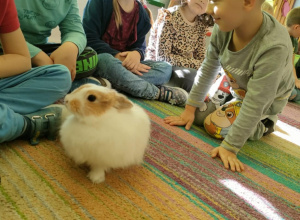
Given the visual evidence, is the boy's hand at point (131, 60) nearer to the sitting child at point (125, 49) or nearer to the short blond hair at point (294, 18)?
the sitting child at point (125, 49)

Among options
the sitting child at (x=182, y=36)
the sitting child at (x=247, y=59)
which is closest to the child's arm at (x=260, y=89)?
the sitting child at (x=247, y=59)

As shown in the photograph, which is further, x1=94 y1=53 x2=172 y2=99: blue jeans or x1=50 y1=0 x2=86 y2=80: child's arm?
x1=94 y1=53 x2=172 y2=99: blue jeans

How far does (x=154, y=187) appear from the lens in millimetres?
653

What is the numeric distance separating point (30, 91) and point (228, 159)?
2.31 feet

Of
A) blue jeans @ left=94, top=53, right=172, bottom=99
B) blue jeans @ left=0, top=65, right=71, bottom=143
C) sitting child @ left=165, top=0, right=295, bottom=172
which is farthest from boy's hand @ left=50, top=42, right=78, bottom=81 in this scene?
sitting child @ left=165, top=0, right=295, bottom=172

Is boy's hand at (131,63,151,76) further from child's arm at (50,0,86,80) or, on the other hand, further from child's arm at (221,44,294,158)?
child's arm at (221,44,294,158)

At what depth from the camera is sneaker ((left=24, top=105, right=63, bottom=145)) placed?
0.73 metres

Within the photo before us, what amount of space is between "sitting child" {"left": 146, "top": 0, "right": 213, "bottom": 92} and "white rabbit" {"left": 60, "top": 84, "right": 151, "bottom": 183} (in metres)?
1.01

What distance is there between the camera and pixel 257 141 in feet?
3.72

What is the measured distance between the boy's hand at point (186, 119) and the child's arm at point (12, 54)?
2.04 ft

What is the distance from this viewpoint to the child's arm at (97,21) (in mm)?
1391

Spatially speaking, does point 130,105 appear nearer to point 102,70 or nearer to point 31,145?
point 31,145

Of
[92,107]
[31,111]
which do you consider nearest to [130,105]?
[92,107]

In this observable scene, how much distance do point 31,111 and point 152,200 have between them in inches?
19.2
